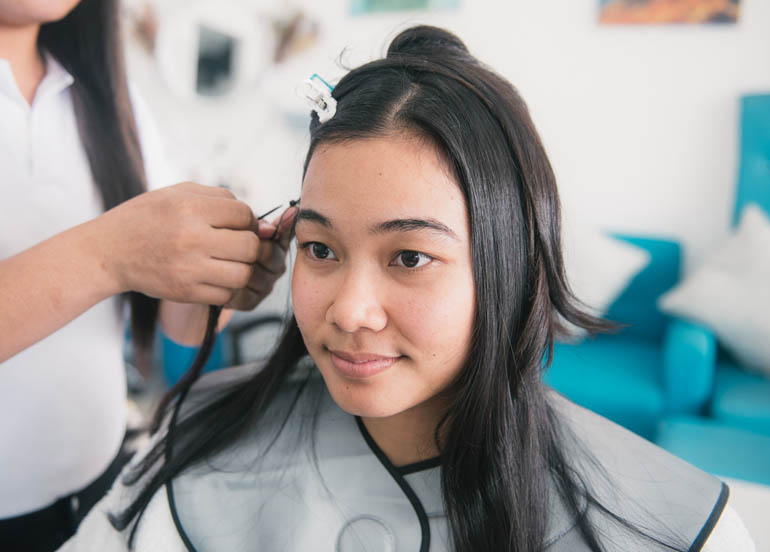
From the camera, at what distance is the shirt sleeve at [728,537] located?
2.30ft

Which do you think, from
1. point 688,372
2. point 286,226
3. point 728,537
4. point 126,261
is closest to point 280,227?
point 286,226

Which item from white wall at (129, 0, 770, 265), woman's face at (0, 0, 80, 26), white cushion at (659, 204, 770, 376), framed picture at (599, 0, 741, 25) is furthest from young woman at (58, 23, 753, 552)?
framed picture at (599, 0, 741, 25)

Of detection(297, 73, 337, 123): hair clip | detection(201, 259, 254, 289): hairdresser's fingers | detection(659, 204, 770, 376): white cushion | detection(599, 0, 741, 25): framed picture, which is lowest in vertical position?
detection(659, 204, 770, 376): white cushion

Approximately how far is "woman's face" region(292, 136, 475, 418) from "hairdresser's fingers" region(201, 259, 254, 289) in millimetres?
112

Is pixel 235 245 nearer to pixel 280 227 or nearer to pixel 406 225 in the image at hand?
pixel 280 227

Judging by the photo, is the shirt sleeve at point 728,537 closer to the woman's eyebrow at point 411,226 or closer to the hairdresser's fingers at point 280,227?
the woman's eyebrow at point 411,226

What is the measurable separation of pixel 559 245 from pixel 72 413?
2.63 ft

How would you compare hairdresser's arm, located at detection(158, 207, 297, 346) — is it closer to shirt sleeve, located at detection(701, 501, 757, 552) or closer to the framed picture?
shirt sleeve, located at detection(701, 501, 757, 552)

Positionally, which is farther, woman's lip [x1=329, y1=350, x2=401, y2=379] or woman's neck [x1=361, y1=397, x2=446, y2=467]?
woman's neck [x1=361, y1=397, x2=446, y2=467]

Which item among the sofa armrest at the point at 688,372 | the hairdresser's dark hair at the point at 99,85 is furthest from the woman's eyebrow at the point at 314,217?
the sofa armrest at the point at 688,372

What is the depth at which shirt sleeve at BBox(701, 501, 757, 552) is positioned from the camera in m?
0.70

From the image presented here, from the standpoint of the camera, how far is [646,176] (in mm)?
2539

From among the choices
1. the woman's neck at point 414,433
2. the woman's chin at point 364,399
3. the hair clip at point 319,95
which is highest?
the hair clip at point 319,95

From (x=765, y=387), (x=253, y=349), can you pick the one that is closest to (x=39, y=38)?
(x=253, y=349)
